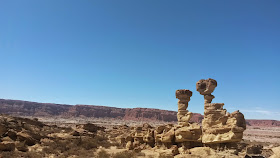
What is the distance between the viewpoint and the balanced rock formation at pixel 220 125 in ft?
36.8

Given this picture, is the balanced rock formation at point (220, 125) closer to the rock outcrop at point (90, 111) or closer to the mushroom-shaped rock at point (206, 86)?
the mushroom-shaped rock at point (206, 86)

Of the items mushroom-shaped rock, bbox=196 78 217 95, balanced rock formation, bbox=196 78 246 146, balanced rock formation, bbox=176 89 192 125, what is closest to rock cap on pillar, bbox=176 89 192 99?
balanced rock formation, bbox=176 89 192 125

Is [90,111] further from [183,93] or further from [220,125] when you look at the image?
[220,125]

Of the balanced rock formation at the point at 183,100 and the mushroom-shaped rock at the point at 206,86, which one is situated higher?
the mushroom-shaped rock at the point at 206,86

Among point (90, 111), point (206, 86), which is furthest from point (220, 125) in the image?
point (90, 111)

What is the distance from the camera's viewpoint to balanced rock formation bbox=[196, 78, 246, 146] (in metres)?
11.2

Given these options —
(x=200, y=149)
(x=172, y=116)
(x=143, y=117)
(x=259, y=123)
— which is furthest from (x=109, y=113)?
(x=200, y=149)

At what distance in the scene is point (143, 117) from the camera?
125m

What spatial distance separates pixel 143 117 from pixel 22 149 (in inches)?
4512

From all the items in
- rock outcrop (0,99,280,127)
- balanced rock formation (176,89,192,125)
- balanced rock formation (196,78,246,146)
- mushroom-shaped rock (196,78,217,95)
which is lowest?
rock outcrop (0,99,280,127)

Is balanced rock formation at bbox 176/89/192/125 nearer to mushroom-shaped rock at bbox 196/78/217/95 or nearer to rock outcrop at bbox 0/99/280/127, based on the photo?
mushroom-shaped rock at bbox 196/78/217/95

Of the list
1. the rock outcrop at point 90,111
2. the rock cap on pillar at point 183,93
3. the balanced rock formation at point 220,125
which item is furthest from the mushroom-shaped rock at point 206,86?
the rock outcrop at point 90,111

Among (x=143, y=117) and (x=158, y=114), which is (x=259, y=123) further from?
(x=143, y=117)

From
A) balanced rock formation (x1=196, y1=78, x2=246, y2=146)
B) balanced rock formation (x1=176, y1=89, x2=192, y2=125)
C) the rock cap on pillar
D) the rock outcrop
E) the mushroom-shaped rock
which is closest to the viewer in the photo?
balanced rock formation (x1=196, y1=78, x2=246, y2=146)
